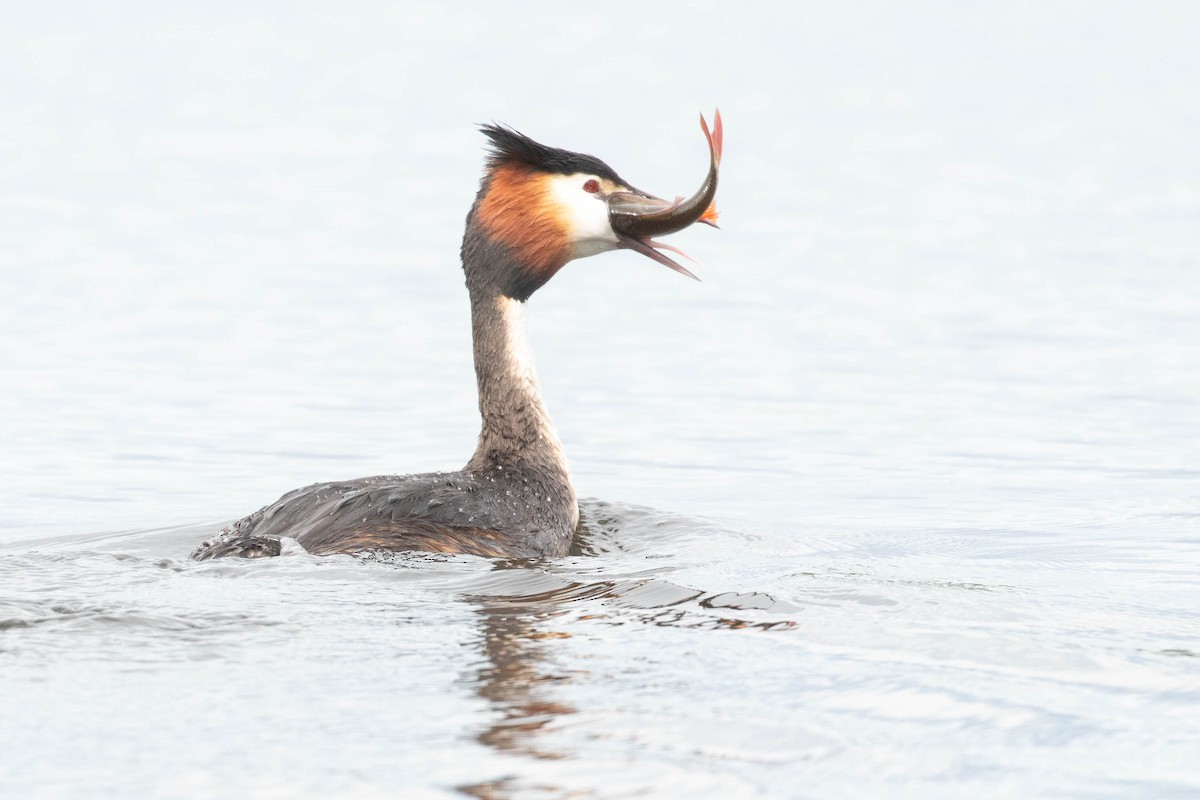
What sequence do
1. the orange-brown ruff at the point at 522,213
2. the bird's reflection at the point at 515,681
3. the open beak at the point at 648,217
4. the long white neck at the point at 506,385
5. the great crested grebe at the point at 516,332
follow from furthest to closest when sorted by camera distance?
the long white neck at the point at 506,385
the orange-brown ruff at the point at 522,213
the open beak at the point at 648,217
the great crested grebe at the point at 516,332
the bird's reflection at the point at 515,681

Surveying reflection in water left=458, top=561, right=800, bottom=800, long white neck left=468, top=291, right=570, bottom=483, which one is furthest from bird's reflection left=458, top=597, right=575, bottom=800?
long white neck left=468, top=291, right=570, bottom=483

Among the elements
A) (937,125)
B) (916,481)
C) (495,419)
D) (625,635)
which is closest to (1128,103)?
(937,125)

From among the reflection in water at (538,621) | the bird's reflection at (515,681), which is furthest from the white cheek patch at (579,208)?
the bird's reflection at (515,681)

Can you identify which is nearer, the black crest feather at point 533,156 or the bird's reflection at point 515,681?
the bird's reflection at point 515,681

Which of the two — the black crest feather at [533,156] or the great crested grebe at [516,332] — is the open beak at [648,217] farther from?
the black crest feather at [533,156]

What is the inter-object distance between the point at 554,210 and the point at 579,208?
0.11 metres

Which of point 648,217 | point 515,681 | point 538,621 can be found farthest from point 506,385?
point 515,681

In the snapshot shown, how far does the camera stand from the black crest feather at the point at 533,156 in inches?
331

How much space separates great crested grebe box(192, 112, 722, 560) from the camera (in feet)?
25.5

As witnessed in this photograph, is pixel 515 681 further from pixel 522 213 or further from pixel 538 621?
pixel 522 213

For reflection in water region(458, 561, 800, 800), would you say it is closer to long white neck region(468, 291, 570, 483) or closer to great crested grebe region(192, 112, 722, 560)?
great crested grebe region(192, 112, 722, 560)

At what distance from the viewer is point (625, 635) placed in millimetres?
6238

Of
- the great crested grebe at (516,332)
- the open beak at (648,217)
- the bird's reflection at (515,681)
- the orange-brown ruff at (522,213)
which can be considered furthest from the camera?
the orange-brown ruff at (522,213)

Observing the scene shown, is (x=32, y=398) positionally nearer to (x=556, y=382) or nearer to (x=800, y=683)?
(x=556, y=382)
